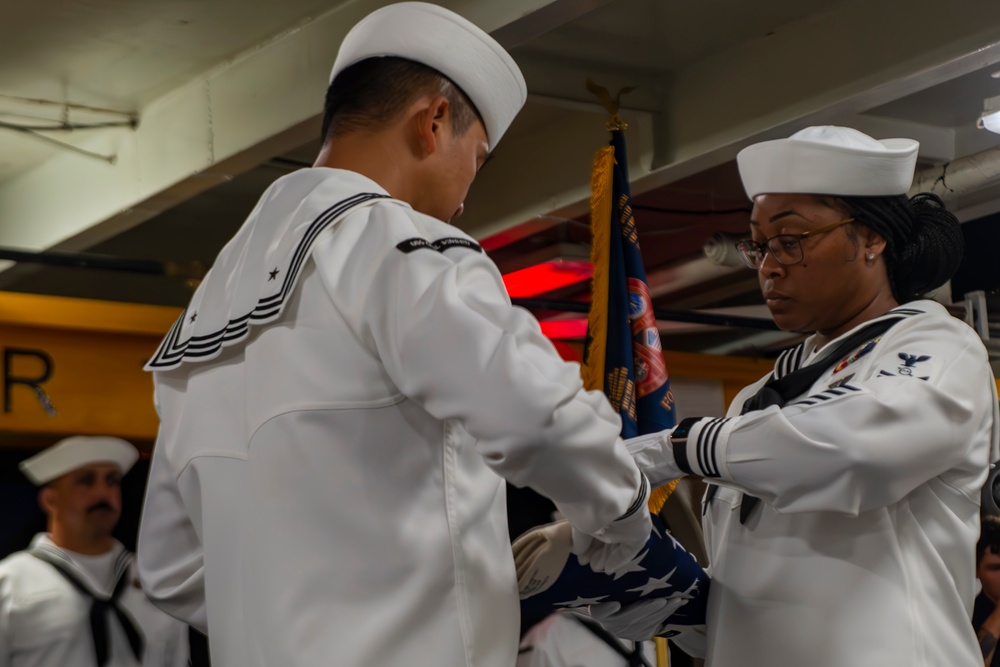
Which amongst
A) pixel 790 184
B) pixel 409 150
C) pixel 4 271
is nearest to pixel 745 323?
pixel 4 271

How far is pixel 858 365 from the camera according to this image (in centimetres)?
225

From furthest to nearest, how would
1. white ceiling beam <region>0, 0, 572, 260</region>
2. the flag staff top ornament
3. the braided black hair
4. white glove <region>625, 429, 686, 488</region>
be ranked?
white ceiling beam <region>0, 0, 572, 260</region>, the flag staff top ornament, the braided black hair, white glove <region>625, 429, 686, 488</region>

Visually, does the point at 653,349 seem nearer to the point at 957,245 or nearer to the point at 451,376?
the point at 957,245

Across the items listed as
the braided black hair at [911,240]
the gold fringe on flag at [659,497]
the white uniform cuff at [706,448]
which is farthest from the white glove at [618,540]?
the gold fringe on flag at [659,497]

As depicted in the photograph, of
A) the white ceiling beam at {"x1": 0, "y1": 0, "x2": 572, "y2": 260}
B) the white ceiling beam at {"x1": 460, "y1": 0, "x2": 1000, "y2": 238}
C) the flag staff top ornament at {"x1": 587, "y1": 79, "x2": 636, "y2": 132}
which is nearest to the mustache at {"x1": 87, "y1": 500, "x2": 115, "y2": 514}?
the white ceiling beam at {"x1": 0, "y1": 0, "x2": 572, "y2": 260}

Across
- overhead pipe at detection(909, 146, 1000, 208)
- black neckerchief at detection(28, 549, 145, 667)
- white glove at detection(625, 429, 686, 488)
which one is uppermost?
overhead pipe at detection(909, 146, 1000, 208)

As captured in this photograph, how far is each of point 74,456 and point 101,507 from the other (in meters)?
0.25

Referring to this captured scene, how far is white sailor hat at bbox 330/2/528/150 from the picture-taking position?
209 cm

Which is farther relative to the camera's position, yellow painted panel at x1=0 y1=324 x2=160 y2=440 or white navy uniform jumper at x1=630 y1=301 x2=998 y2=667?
yellow painted panel at x1=0 y1=324 x2=160 y2=440

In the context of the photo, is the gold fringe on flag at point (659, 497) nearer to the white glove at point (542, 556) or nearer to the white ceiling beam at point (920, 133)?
the white glove at point (542, 556)

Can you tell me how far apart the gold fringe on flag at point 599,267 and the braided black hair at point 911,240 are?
88 cm

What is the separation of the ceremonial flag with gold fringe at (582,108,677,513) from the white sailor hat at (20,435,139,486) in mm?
3074

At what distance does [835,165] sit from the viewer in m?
2.46

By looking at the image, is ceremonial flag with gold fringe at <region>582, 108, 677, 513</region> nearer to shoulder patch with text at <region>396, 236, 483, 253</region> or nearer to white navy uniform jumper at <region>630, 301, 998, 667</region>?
white navy uniform jumper at <region>630, 301, 998, 667</region>
